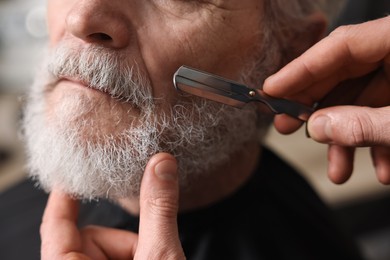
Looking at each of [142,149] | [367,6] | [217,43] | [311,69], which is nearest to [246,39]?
[217,43]

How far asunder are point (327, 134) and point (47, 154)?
0.56 meters

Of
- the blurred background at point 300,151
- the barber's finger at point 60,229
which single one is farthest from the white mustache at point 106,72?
the blurred background at point 300,151

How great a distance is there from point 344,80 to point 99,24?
530 mm

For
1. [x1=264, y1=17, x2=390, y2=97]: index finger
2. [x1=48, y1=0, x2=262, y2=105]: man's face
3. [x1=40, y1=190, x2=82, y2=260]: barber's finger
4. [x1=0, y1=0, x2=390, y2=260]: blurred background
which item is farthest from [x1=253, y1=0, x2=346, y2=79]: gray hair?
[x1=0, y1=0, x2=390, y2=260]: blurred background

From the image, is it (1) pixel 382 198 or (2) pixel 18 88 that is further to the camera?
(2) pixel 18 88

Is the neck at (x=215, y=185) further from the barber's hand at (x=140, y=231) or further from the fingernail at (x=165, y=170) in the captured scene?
the fingernail at (x=165, y=170)

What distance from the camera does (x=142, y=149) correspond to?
90 cm

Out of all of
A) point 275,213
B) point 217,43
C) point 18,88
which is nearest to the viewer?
point 217,43

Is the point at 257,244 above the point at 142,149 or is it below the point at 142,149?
below

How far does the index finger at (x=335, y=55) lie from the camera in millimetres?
813

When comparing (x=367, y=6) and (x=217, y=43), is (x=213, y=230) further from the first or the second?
(x=367, y=6)

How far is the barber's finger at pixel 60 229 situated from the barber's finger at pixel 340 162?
55cm

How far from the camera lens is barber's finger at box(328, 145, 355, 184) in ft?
3.24

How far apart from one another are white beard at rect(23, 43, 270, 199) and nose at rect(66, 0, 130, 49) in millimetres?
28
